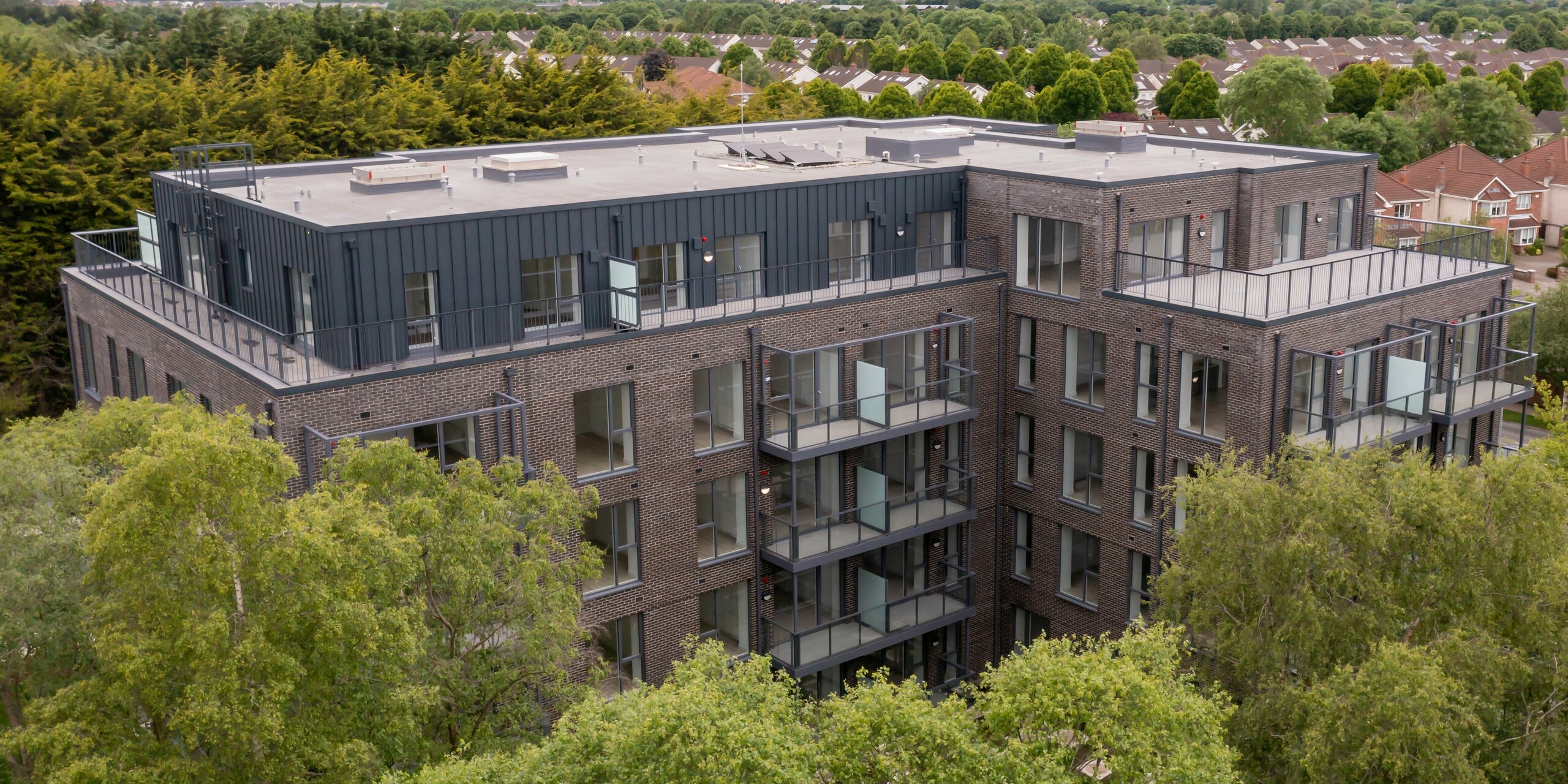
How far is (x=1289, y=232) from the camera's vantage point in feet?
120

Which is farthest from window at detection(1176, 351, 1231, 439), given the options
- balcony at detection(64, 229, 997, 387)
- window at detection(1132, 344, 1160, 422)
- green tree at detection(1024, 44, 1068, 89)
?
green tree at detection(1024, 44, 1068, 89)

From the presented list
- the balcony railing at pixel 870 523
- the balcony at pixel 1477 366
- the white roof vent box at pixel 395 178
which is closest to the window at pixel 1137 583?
the balcony railing at pixel 870 523

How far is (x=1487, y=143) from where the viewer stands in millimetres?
125438

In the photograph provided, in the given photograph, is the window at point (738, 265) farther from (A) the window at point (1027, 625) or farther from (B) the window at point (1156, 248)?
(A) the window at point (1027, 625)

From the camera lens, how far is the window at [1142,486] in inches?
1286

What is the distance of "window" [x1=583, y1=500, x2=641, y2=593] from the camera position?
2967 centimetres

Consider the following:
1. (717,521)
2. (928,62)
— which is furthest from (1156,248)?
(928,62)

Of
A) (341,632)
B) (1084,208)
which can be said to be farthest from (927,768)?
(1084,208)

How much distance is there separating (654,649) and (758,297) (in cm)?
867

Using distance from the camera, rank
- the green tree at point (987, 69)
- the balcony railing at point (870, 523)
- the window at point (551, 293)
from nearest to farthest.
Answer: the window at point (551, 293), the balcony railing at point (870, 523), the green tree at point (987, 69)

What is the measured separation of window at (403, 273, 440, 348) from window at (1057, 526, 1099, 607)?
16.7 meters

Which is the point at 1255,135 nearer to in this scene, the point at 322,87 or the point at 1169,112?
the point at 1169,112

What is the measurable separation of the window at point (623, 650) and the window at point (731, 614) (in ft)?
6.34

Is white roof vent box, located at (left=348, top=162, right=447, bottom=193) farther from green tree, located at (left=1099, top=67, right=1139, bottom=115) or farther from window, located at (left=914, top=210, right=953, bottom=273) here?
green tree, located at (left=1099, top=67, right=1139, bottom=115)
